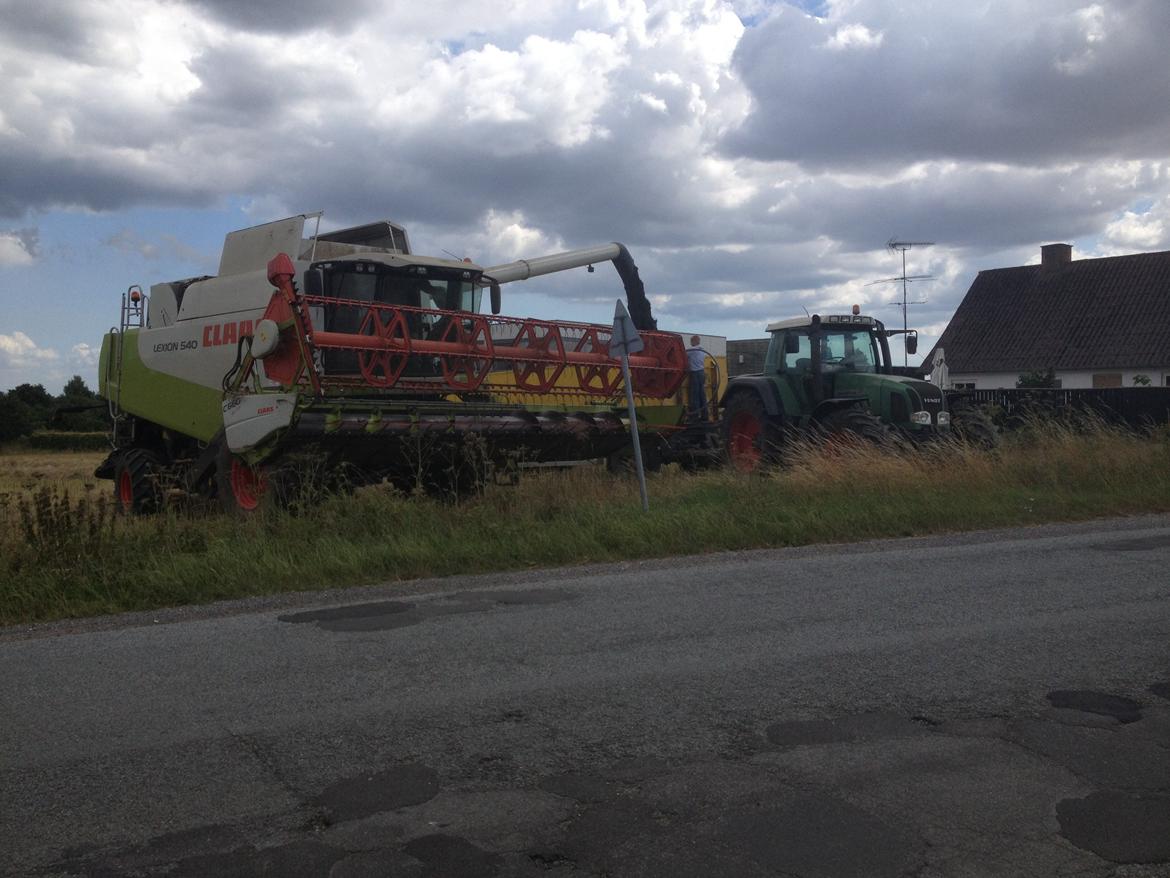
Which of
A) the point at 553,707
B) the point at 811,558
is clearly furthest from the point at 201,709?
the point at 811,558

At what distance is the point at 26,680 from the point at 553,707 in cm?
296

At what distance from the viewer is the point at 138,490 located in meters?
16.2

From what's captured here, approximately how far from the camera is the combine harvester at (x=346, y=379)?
1265 cm

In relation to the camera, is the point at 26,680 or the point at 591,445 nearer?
the point at 26,680

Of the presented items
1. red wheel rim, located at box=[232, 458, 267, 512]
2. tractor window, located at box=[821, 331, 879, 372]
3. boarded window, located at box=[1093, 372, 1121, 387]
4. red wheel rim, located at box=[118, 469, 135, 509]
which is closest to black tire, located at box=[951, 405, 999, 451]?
tractor window, located at box=[821, 331, 879, 372]

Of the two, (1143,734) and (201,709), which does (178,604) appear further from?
(1143,734)

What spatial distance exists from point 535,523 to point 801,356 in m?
7.48

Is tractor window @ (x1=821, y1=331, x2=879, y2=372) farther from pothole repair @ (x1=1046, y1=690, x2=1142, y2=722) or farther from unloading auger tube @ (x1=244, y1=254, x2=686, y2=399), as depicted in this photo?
pothole repair @ (x1=1046, y1=690, x2=1142, y2=722)

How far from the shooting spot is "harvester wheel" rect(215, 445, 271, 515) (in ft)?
44.1

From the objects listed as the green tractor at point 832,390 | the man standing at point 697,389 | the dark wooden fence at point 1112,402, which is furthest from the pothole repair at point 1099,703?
the dark wooden fence at point 1112,402

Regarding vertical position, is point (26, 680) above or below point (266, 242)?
below

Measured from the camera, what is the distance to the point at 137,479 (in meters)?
16.2

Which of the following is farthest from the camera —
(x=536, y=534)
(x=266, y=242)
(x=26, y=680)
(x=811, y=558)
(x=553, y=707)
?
(x=266, y=242)

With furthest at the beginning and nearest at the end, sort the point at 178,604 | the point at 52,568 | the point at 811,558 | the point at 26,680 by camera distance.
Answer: the point at 811,558 < the point at 52,568 < the point at 178,604 < the point at 26,680
